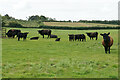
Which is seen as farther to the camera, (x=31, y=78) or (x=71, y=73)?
(x=71, y=73)

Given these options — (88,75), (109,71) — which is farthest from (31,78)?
(109,71)

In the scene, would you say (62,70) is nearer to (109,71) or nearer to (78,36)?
(109,71)

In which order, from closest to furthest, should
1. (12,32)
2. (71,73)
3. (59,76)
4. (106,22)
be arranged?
(59,76) < (71,73) < (12,32) < (106,22)

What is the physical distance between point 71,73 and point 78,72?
0.38 metres

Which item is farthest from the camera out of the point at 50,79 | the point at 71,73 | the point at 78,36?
the point at 78,36

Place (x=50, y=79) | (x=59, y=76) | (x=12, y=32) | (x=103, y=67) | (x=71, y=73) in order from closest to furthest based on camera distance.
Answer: (x=50, y=79), (x=59, y=76), (x=71, y=73), (x=103, y=67), (x=12, y=32)

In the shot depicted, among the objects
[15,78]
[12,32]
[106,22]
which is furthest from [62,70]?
[106,22]

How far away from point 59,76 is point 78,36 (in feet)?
78.2

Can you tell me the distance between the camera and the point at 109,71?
10469mm

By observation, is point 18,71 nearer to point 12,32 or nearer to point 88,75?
point 88,75

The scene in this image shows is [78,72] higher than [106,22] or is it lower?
lower

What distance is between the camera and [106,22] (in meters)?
123

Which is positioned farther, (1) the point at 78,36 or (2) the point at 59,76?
(1) the point at 78,36

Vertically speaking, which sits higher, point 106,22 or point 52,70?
point 106,22
